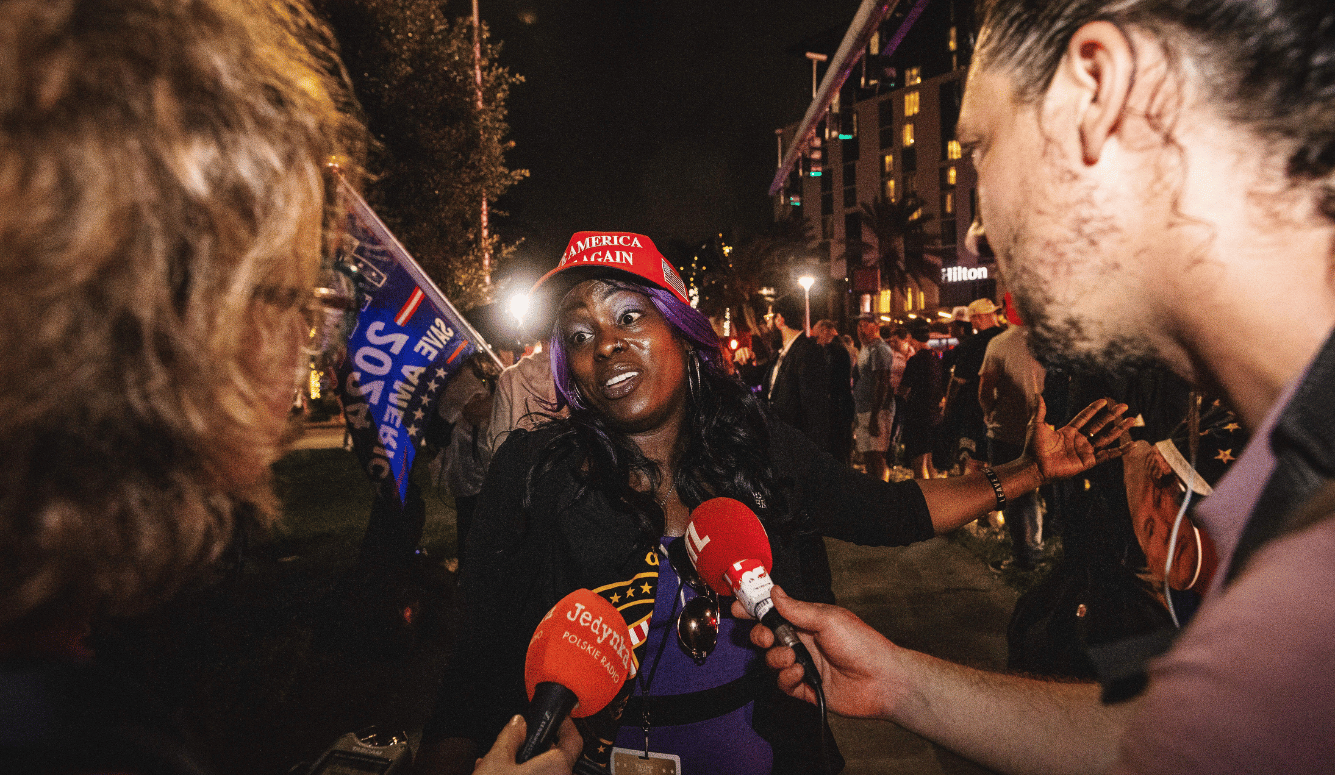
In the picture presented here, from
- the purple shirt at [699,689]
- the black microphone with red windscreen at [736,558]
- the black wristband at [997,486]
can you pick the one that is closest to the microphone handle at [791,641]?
the black microphone with red windscreen at [736,558]

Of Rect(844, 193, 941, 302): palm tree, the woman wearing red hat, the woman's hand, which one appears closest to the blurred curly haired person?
the woman wearing red hat

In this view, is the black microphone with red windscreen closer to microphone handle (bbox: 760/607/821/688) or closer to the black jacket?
microphone handle (bbox: 760/607/821/688)

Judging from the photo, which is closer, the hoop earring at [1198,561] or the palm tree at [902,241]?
the hoop earring at [1198,561]

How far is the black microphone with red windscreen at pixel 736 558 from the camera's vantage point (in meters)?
1.52

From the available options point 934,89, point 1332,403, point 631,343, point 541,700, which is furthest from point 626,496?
point 934,89

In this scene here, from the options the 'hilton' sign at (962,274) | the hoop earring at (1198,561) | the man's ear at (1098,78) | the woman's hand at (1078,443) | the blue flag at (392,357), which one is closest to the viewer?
the man's ear at (1098,78)

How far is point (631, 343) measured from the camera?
215cm

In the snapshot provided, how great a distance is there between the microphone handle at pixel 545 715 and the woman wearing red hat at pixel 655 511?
12 centimetres

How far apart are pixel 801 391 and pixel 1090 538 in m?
4.56

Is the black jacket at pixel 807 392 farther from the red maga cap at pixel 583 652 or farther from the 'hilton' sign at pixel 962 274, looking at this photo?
the 'hilton' sign at pixel 962 274

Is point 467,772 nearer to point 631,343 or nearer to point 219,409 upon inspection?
point 219,409

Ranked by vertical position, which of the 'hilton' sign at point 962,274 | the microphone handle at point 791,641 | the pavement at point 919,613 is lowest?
the pavement at point 919,613

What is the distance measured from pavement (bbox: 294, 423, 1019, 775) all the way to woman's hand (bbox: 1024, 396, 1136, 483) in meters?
1.56

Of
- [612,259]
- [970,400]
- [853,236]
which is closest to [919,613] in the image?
[970,400]
